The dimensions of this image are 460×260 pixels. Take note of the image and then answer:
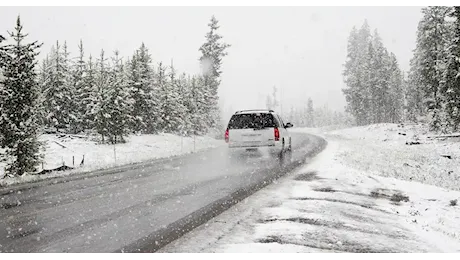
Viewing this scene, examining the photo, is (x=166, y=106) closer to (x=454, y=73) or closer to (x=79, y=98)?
(x=79, y=98)

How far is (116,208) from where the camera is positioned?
6641 millimetres

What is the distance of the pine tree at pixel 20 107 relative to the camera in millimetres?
16328

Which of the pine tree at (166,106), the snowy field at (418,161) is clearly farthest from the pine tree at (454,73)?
the pine tree at (166,106)

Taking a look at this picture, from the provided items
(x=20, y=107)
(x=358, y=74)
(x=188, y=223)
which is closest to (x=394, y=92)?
(x=358, y=74)

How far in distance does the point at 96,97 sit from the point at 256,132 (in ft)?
58.8

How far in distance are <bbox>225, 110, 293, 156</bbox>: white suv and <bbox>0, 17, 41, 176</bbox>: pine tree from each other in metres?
8.92

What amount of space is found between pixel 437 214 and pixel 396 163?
9600 millimetres

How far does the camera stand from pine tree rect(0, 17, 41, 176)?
16.3 metres

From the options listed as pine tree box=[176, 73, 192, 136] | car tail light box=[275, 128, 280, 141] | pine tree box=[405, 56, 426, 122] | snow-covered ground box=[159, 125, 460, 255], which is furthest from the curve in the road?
pine tree box=[405, 56, 426, 122]

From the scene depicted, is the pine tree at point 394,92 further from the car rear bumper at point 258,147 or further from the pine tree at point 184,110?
the car rear bumper at point 258,147

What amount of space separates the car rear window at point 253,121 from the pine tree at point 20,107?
29.6 ft

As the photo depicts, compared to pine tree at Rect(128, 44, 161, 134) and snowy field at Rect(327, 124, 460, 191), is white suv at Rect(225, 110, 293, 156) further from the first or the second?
pine tree at Rect(128, 44, 161, 134)
